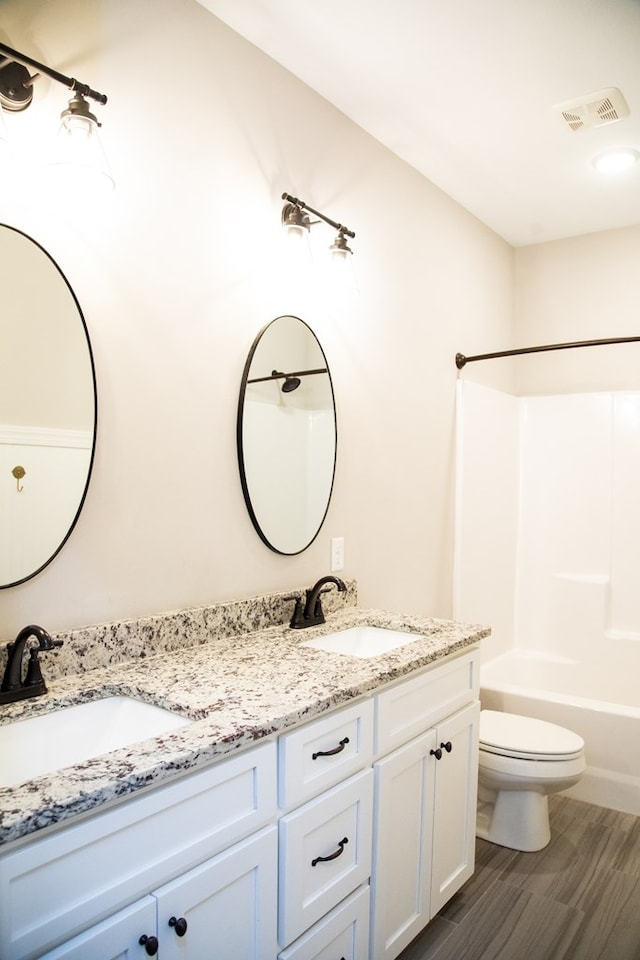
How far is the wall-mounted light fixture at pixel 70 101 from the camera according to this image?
133 cm

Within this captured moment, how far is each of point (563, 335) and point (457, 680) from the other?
7.68 ft

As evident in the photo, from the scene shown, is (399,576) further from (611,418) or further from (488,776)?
(611,418)

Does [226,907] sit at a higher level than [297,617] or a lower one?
lower

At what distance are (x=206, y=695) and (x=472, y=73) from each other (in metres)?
2.08

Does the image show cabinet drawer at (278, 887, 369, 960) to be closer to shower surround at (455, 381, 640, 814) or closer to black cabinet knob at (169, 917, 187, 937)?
black cabinet knob at (169, 917, 187, 937)

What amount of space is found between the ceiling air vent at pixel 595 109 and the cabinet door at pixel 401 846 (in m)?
2.18

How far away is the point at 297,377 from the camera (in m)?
2.15

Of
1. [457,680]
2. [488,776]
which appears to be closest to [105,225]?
[457,680]

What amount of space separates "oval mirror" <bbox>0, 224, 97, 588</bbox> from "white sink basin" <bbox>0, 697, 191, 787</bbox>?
0.30 metres

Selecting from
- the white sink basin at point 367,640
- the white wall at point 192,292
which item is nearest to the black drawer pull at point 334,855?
the white sink basin at point 367,640

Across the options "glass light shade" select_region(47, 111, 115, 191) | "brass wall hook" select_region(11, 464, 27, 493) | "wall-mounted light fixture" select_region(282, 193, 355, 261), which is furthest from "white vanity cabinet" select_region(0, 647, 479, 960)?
"wall-mounted light fixture" select_region(282, 193, 355, 261)

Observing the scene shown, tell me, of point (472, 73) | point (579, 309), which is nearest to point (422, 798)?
point (472, 73)

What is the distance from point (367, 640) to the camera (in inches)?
84.5

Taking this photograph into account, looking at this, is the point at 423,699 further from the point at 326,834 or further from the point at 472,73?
the point at 472,73
